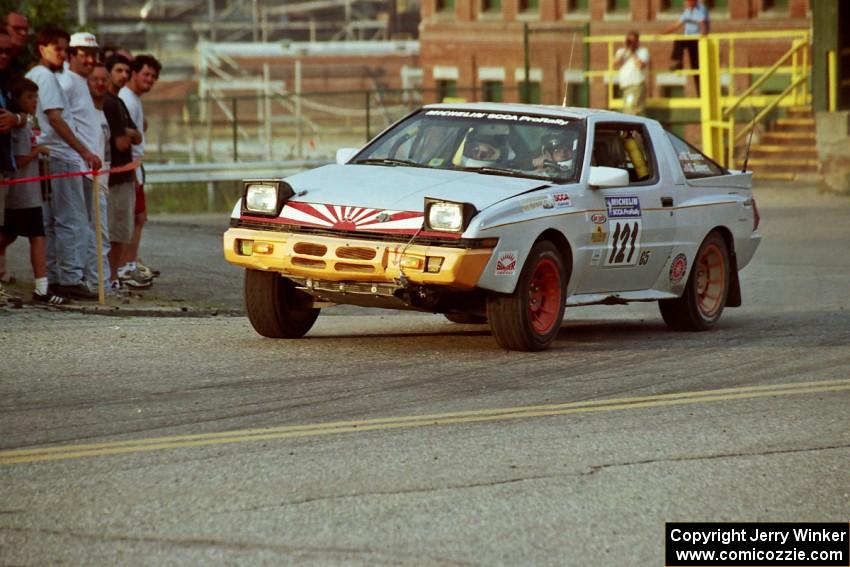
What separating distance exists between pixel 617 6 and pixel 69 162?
105 feet

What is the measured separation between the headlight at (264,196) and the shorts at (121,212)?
380cm

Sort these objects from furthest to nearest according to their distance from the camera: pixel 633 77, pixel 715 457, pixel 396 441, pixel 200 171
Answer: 1. pixel 633 77
2. pixel 200 171
3. pixel 396 441
4. pixel 715 457

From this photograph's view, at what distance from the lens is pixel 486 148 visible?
11.5 m

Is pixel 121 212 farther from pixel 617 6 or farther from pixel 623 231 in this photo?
pixel 617 6

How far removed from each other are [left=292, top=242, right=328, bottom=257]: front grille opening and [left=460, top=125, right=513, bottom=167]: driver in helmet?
1429 millimetres

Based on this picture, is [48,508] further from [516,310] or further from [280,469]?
[516,310]

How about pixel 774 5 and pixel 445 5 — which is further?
pixel 445 5

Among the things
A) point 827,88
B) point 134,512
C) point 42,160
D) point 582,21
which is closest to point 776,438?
point 134,512

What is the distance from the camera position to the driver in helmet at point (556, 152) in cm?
1138

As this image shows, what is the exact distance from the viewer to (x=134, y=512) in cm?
632

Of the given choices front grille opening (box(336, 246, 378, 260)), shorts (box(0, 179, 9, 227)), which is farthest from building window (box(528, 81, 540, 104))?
front grille opening (box(336, 246, 378, 260))

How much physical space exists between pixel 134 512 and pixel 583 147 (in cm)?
590

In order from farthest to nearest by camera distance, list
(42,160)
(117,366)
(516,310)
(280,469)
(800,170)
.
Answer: (800,170) < (42,160) < (516,310) < (117,366) < (280,469)

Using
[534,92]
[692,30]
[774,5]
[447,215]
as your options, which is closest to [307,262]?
[447,215]
